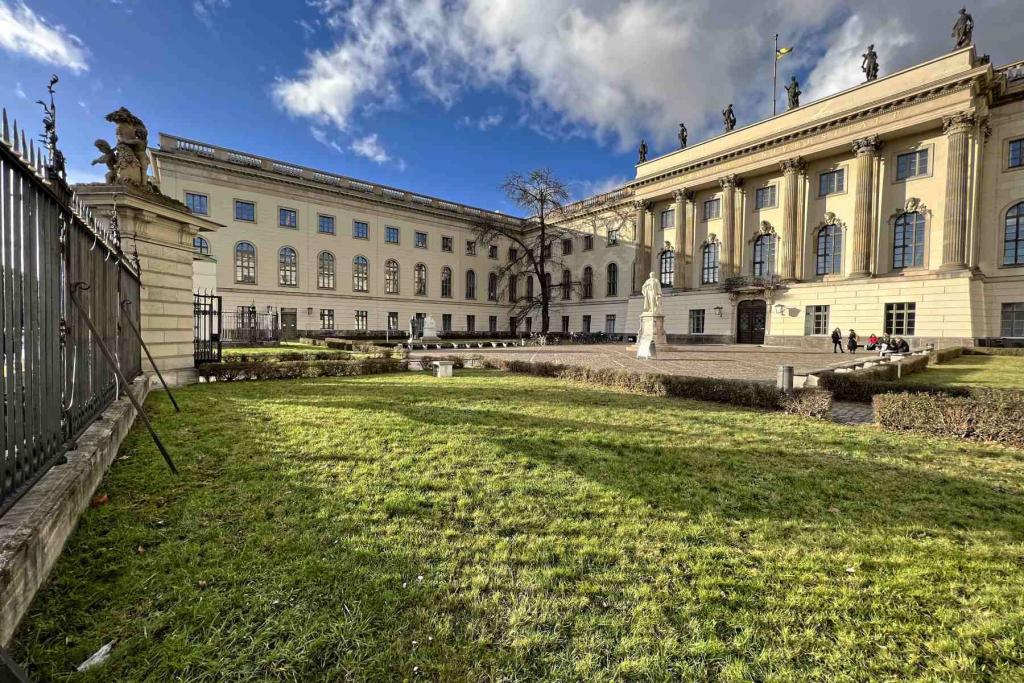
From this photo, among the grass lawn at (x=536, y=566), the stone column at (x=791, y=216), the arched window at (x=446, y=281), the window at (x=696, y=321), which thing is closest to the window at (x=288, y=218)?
the arched window at (x=446, y=281)

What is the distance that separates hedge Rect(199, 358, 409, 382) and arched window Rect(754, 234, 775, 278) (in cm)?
3069

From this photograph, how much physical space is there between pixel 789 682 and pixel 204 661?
2.67 m

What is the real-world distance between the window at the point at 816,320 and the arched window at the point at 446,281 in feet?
106

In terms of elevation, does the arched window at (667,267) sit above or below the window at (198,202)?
below

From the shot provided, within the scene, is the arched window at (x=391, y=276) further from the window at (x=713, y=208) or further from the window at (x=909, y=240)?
the window at (x=909, y=240)

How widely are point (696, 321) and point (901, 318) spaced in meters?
13.2

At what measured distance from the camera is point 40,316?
308cm

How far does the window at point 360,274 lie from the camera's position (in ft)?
130

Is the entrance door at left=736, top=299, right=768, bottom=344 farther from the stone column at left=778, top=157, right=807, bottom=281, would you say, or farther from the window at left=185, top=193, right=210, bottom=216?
the window at left=185, top=193, right=210, bottom=216

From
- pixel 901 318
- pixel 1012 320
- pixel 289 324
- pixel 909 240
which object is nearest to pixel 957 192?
pixel 909 240

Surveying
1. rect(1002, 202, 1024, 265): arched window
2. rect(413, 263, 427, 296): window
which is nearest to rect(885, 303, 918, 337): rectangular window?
rect(1002, 202, 1024, 265): arched window

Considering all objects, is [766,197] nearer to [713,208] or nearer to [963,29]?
[713,208]

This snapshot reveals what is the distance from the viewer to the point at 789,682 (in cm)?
193

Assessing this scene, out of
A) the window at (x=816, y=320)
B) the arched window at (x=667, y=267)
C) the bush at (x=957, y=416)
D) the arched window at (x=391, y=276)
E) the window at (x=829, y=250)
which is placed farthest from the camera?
the arched window at (x=391, y=276)
